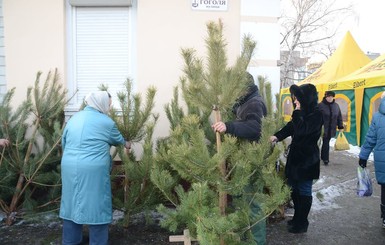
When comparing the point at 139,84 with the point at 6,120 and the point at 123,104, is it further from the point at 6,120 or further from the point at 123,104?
the point at 6,120

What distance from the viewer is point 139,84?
442cm

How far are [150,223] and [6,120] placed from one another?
1.94 m

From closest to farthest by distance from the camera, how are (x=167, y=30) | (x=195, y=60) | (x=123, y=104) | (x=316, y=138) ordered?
1. (x=195, y=60)
2. (x=123, y=104)
3. (x=316, y=138)
4. (x=167, y=30)

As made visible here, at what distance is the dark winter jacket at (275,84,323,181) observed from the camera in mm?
3697

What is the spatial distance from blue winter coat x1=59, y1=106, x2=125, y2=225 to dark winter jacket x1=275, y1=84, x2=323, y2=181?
1.96 meters

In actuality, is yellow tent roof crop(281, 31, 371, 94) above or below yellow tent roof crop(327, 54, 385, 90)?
above

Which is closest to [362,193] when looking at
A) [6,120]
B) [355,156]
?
[6,120]

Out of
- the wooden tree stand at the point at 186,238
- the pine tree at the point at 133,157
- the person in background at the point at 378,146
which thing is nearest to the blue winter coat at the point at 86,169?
the pine tree at the point at 133,157

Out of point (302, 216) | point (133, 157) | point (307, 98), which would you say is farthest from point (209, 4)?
point (302, 216)

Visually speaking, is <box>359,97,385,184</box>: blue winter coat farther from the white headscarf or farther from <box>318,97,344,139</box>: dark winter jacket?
<box>318,97,344,139</box>: dark winter jacket

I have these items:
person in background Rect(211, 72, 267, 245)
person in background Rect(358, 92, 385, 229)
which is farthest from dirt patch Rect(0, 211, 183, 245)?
person in background Rect(358, 92, 385, 229)

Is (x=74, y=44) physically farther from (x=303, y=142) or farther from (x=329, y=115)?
(x=329, y=115)

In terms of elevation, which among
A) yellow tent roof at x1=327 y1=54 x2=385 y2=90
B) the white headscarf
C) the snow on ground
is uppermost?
yellow tent roof at x1=327 y1=54 x2=385 y2=90

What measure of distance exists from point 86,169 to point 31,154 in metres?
1.53
